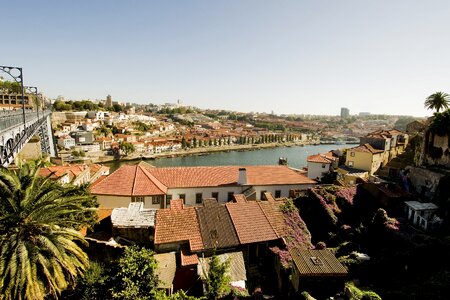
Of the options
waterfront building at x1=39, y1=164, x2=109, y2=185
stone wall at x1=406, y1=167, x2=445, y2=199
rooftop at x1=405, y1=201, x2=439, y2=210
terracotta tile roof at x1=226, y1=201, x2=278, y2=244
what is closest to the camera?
terracotta tile roof at x1=226, y1=201, x2=278, y2=244

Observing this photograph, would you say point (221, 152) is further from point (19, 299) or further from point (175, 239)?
point (19, 299)

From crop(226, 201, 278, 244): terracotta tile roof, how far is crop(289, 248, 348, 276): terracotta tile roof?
2.66 meters

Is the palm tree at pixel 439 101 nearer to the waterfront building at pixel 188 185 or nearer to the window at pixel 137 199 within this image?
the waterfront building at pixel 188 185

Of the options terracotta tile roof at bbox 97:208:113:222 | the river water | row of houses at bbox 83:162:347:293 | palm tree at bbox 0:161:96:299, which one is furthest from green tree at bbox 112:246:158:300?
the river water

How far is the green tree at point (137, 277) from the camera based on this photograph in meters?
10.4

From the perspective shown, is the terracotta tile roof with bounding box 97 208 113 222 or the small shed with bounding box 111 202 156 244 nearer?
the small shed with bounding box 111 202 156 244

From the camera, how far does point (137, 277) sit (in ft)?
36.0

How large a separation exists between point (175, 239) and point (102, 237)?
4419mm

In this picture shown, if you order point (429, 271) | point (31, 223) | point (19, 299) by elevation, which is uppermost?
point (31, 223)

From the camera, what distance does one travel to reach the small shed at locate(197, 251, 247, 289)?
45.2ft

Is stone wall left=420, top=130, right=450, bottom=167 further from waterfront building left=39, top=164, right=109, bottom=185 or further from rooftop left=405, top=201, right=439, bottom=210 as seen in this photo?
waterfront building left=39, top=164, right=109, bottom=185

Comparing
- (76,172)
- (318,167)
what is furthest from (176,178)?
(76,172)

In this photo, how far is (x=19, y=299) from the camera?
28.3 feet

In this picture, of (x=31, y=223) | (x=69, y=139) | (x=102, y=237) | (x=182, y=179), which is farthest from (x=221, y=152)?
(x=31, y=223)
